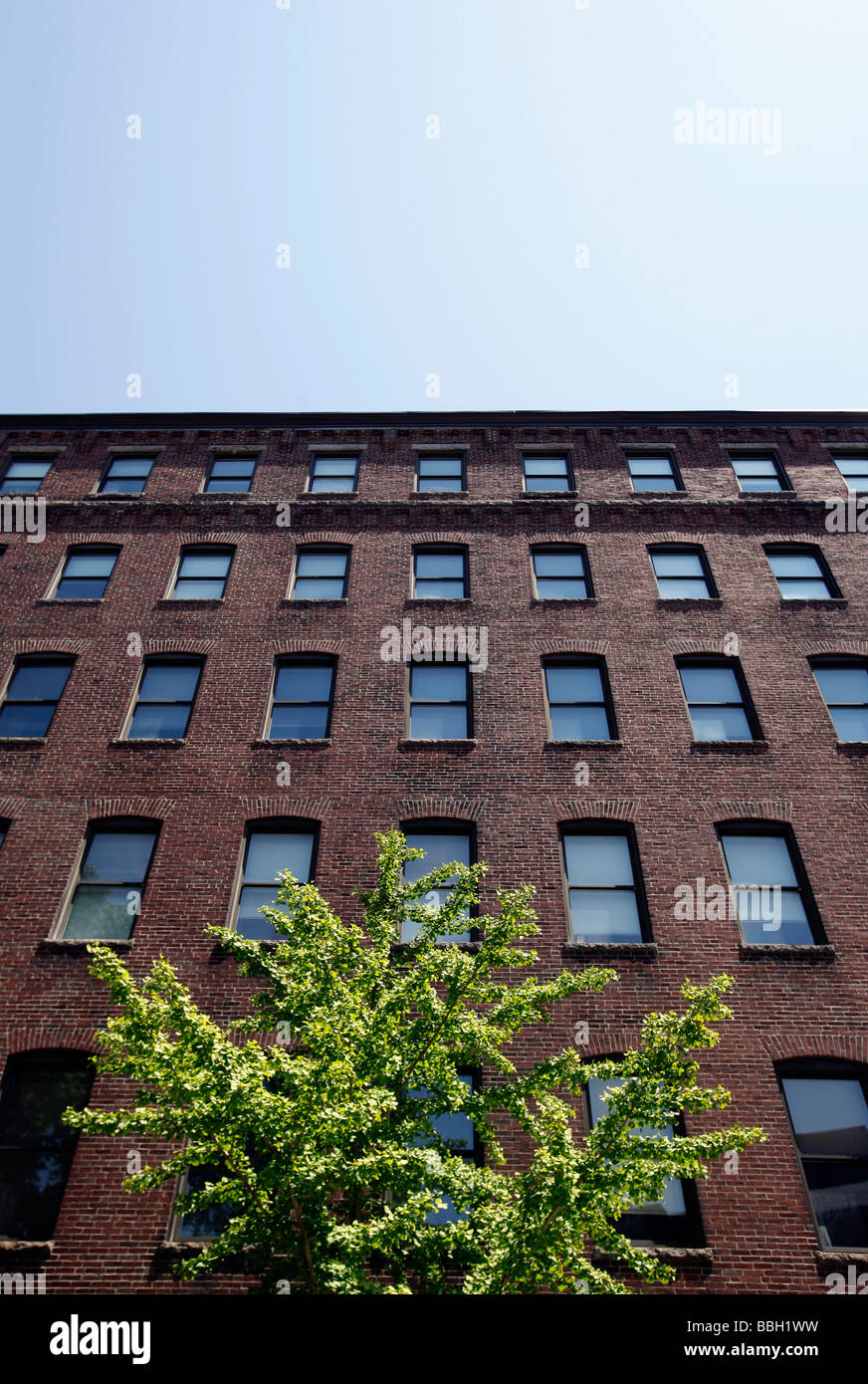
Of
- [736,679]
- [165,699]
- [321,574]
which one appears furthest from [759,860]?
[165,699]

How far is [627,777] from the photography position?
600 inches

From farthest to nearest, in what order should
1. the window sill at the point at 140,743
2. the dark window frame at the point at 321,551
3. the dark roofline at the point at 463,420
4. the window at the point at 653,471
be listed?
the dark roofline at the point at 463,420 < the window at the point at 653,471 < the dark window frame at the point at 321,551 < the window sill at the point at 140,743

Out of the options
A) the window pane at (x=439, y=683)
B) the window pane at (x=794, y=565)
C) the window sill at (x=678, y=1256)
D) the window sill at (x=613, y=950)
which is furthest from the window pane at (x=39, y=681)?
the window pane at (x=794, y=565)

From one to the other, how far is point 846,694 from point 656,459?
899 cm

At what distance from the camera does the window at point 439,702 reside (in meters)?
16.5

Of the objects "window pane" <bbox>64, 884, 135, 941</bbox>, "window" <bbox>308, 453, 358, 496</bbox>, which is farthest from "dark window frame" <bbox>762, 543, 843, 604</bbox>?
"window pane" <bbox>64, 884, 135, 941</bbox>

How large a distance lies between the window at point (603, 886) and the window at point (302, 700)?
16.9 ft

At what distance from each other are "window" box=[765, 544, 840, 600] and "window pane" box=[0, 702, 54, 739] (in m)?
15.6

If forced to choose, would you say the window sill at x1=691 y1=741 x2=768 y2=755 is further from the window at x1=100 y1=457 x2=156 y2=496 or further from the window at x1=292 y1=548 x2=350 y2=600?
the window at x1=100 y1=457 x2=156 y2=496

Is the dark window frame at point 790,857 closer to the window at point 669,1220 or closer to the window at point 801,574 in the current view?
the window at point 669,1220

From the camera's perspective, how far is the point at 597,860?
14461mm

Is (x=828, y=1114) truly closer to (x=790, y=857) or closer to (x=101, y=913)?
(x=790, y=857)

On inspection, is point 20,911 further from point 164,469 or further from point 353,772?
point 164,469

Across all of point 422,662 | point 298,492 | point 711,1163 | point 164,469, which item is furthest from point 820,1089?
point 164,469
